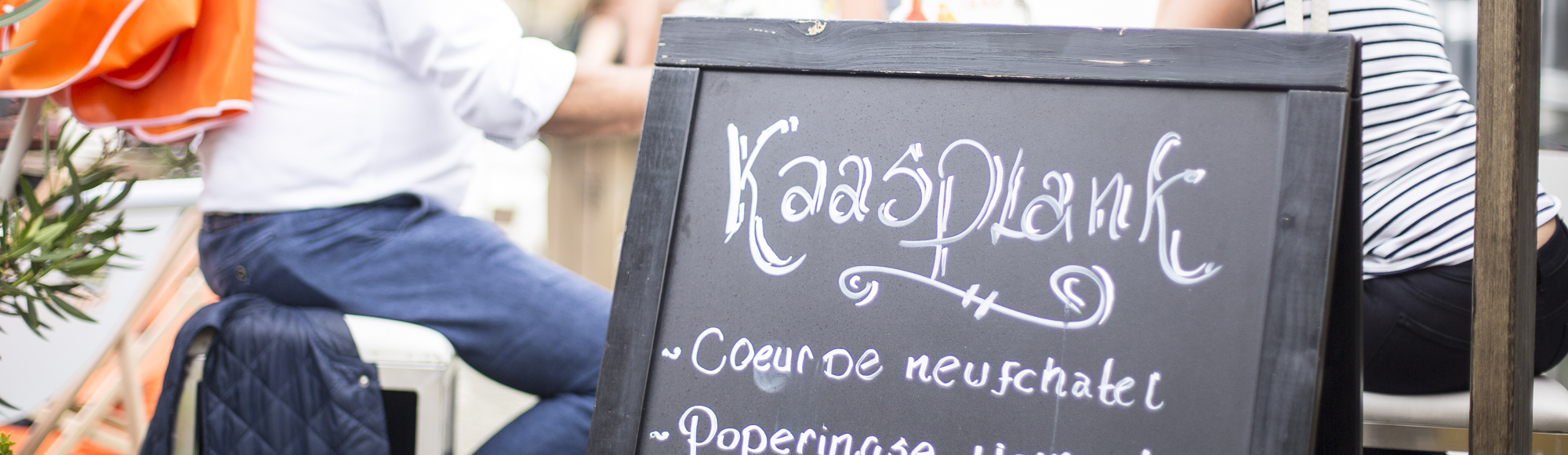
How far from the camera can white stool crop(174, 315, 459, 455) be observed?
1196 mm

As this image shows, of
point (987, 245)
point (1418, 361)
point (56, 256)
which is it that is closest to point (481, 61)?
point (56, 256)

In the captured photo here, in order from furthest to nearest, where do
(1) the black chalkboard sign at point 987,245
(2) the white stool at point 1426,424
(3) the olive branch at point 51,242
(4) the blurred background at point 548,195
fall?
(4) the blurred background at point 548,195
(2) the white stool at point 1426,424
(3) the olive branch at point 51,242
(1) the black chalkboard sign at point 987,245

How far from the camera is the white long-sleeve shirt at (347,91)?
1.24 meters

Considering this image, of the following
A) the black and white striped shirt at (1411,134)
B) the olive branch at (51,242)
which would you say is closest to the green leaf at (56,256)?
the olive branch at (51,242)

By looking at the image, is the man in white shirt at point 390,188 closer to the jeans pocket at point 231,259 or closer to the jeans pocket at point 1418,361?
the jeans pocket at point 231,259

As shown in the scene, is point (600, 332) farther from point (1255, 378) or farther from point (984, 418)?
point (1255, 378)

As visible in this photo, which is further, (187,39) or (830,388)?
(187,39)

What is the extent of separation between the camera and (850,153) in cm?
95

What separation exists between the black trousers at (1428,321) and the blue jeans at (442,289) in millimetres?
992

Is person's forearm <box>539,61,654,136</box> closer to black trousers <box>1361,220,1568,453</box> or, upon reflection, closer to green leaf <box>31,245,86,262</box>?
green leaf <box>31,245,86,262</box>

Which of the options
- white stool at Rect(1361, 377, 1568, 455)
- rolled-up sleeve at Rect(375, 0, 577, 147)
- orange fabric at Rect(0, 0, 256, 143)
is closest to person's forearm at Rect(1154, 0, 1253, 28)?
white stool at Rect(1361, 377, 1568, 455)

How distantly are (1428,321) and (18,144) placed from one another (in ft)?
5.85

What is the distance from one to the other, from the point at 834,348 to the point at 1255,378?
368mm

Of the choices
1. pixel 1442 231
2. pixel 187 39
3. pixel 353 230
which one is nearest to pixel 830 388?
pixel 353 230
